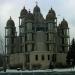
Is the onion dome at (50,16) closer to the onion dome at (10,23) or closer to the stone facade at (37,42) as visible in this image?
the stone facade at (37,42)

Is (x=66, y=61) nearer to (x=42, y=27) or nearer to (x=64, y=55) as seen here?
(x=64, y=55)

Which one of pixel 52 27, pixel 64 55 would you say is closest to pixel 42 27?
pixel 52 27

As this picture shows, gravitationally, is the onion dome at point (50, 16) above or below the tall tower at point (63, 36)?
above

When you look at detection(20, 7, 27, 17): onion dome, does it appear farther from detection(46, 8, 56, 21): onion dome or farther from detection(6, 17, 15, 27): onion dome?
detection(46, 8, 56, 21): onion dome

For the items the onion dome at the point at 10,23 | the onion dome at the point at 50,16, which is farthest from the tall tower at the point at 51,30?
the onion dome at the point at 10,23

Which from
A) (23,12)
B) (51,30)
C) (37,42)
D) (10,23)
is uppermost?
(23,12)

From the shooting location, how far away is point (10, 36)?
12506 cm

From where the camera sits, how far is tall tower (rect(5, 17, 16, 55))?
408 feet

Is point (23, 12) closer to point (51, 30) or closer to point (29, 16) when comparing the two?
point (29, 16)

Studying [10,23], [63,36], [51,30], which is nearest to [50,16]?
[51,30]

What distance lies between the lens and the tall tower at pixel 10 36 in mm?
124500

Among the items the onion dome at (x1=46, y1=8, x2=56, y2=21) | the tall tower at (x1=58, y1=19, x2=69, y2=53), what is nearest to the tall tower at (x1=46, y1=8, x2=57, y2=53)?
the onion dome at (x1=46, y1=8, x2=56, y2=21)

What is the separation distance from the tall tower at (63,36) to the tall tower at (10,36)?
748 inches

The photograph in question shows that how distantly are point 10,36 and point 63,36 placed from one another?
848 inches
